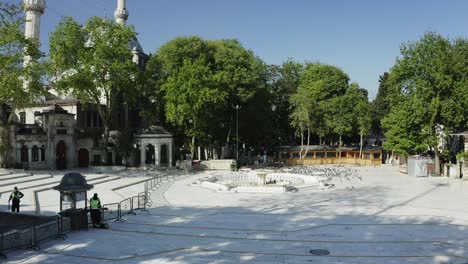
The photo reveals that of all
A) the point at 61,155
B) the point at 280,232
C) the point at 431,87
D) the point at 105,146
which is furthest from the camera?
the point at 105,146

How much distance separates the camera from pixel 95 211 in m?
18.7

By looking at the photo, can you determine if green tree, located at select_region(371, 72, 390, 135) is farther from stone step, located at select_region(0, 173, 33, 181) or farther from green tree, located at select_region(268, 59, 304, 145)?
stone step, located at select_region(0, 173, 33, 181)

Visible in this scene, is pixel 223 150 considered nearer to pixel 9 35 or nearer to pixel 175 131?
pixel 175 131

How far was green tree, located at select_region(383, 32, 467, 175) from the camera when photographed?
44.2 m

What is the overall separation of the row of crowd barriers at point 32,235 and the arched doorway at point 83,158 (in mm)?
37610

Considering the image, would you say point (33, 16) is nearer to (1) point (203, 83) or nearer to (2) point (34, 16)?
(2) point (34, 16)

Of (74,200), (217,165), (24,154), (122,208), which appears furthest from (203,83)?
(74,200)

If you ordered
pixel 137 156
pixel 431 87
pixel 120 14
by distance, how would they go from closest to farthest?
A: 1. pixel 431 87
2. pixel 137 156
3. pixel 120 14

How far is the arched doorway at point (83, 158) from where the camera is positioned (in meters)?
53.4

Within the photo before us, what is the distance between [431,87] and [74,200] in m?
38.8

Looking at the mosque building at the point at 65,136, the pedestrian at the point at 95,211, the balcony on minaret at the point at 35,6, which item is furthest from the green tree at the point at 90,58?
the pedestrian at the point at 95,211

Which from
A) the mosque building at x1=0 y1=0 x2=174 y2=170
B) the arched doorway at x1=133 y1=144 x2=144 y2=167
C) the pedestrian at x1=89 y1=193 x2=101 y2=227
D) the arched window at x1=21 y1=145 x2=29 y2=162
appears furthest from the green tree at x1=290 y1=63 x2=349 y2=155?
the pedestrian at x1=89 y1=193 x2=101 y2=227

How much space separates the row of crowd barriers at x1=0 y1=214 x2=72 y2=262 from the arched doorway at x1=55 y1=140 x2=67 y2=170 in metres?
34.6

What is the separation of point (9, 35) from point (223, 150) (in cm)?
3683
